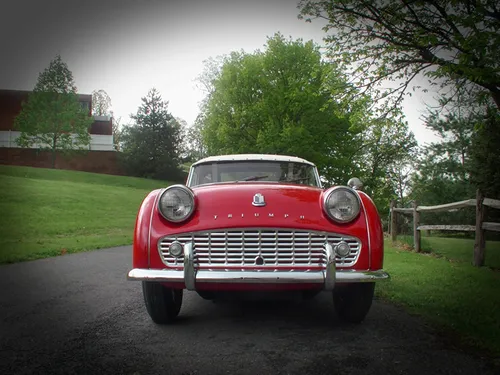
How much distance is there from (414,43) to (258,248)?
18.5 feet

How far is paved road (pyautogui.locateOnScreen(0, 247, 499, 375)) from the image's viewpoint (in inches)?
99.8

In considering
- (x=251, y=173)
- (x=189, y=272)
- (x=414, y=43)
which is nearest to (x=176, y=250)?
(x=189, y=272)

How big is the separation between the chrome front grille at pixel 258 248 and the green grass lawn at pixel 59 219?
550cm

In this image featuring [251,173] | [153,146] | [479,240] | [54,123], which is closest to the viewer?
[251,173]

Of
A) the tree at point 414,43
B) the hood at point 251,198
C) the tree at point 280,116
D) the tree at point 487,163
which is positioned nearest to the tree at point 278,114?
the tree at point 280,116

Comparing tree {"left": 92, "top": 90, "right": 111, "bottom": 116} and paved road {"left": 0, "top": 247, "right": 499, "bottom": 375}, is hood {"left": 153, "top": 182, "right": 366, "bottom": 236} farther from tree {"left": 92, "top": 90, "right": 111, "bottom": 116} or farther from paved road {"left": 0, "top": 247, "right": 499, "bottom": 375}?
tree {"left": 92, "top": 90, "right": 111, "bottom": 116}

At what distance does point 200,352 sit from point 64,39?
328cm

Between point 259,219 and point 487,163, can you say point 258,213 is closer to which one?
point 259,219

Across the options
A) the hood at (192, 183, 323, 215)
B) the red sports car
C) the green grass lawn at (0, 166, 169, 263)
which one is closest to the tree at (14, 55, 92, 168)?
the green grass lawn at (0, 166, 169, 263)

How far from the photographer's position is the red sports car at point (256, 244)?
308cm

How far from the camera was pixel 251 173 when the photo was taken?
463 cm

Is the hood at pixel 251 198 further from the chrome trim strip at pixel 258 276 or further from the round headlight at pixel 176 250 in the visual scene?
the chrome trim strip at pixel 258 276

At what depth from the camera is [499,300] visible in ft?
14.3

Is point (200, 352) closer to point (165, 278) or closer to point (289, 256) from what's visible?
point (165, 278)
